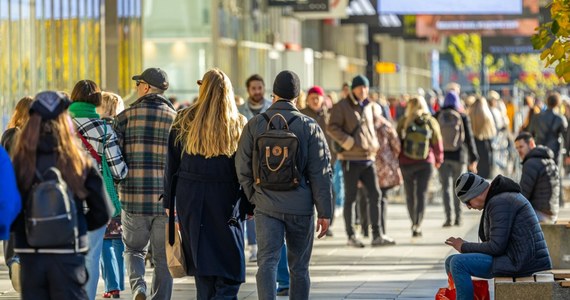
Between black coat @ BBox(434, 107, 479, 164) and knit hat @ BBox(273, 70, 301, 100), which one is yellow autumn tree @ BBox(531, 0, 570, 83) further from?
black coat @ BBox(434, 107, 479, 164)

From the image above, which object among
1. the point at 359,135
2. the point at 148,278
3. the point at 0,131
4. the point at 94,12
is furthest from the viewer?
A: the point at 94,12

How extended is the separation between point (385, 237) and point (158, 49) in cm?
1761

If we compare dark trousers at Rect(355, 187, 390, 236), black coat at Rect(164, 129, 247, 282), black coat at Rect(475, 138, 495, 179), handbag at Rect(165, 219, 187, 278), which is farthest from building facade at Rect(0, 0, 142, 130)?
black coat at Rect(164, 129, 247, 282)

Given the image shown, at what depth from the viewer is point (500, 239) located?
35.6 feet

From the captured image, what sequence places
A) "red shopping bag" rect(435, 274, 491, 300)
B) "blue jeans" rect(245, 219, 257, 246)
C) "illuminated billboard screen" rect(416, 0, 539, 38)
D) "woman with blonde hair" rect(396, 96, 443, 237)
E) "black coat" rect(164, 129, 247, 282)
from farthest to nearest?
"illuminated billboard screen" rect(416, 0, 539, 38) → "woman with blonde hair" rect(396, 96, 443, 237) → "blue jeans" rect(245, 219, 257, 246) → "red shopping bag" rect(435, 274, 491, 300) → "black coat" rect(164, 129, 247, 282)

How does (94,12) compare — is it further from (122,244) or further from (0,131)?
(122,244)

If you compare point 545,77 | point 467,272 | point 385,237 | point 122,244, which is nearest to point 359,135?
point 385,237

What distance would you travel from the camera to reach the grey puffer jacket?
10656mm

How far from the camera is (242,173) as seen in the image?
10.6 metres

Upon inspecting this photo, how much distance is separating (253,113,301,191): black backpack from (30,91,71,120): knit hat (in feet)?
8.70

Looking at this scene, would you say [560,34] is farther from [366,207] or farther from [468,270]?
[366,207]

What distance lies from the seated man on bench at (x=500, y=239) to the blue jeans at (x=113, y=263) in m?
3.00

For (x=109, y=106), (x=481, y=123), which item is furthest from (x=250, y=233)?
(x=481, y=123)

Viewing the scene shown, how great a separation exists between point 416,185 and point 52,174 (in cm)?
1215
